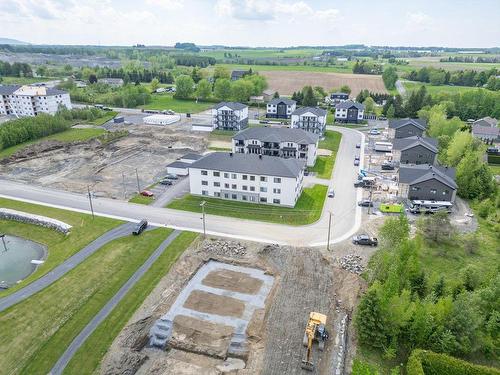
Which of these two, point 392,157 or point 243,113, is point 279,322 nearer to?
point 392,157

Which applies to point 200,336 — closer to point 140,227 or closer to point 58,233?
point 140,227

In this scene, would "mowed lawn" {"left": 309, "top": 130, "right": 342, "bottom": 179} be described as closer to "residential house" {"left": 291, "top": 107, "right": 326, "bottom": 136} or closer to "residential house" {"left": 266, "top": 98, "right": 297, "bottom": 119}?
"residential house" {"left": 291, "top": 107, "right": 326, "bottom": 136}

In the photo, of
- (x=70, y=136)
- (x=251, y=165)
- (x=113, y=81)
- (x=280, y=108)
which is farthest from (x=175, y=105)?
(x=251, y=165)

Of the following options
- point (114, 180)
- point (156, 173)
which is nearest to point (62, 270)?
point (114, 180)

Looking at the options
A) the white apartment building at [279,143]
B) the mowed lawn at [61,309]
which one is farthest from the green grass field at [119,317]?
the white apartment building at [279,143]

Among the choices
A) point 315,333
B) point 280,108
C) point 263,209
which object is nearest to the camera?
point 315,333

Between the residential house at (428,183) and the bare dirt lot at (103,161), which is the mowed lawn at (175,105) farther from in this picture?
the residential house at (428,183)
